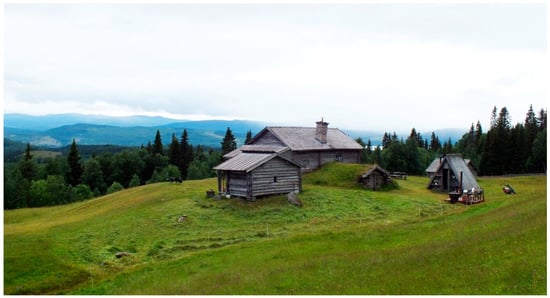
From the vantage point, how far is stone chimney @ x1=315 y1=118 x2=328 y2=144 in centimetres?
6012

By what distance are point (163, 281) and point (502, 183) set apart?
5632cm

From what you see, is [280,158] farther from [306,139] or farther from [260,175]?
[306,139]

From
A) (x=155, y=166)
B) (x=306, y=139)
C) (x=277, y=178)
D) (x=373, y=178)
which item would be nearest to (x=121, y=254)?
(x=277, y=178)

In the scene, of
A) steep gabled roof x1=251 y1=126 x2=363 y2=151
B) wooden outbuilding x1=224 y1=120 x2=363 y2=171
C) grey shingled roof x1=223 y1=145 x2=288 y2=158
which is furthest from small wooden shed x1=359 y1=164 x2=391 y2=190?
grey shingled roof x1=223 y1=145 x2=288 y2=158

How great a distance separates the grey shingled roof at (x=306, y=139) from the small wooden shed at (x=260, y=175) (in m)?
11.7

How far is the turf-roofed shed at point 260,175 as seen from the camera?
39812mm

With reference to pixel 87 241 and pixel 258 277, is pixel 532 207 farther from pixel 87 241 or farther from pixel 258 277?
pixel 87 241

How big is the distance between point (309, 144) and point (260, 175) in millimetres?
18326

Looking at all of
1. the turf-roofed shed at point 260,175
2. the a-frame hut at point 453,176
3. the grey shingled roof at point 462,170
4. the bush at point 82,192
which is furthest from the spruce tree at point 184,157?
the grey shingled roof at point 462,170

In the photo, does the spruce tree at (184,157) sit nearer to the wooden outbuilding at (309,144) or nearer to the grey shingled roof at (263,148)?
the wooden outbuilding at (309,144)

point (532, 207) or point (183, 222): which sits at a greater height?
point (532, 207)

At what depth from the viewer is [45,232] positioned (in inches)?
1283

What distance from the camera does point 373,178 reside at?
51719 millimetres

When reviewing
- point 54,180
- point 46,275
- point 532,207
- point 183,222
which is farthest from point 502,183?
point 54,180
